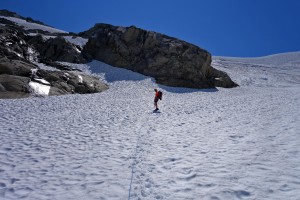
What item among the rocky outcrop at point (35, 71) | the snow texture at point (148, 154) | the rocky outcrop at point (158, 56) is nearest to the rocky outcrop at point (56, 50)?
→ the rocky outcrop at point (35, 71)

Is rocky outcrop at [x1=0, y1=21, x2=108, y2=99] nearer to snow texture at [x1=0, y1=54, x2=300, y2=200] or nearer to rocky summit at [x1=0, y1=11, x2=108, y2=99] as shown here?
rocky summit at [x1=0, y1=11, x2=108, y2=99]

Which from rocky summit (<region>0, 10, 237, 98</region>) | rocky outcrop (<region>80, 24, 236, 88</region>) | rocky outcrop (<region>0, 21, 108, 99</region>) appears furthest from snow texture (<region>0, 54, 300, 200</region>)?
rocky outcrop (<region>80, 24, 236, 88</region>)

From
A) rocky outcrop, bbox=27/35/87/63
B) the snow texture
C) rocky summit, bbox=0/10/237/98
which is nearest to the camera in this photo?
the snow texture

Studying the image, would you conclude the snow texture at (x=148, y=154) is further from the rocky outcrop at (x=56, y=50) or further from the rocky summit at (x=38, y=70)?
the rocky outcrop at (x=56, y=50)

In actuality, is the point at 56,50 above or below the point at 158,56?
below

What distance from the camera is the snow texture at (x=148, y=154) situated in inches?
281

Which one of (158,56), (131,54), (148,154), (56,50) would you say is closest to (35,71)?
(56,50)

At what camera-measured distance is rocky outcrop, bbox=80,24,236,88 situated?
39062mm

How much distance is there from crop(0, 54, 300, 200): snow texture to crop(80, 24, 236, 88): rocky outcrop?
20753 millimetres

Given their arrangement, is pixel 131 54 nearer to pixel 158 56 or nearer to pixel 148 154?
pixel 158 56

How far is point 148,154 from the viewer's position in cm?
1016

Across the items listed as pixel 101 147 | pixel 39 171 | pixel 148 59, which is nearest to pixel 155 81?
pixel 148 59

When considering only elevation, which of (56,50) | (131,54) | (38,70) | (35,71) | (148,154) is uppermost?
(131,54)

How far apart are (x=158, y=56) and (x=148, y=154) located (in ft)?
107
